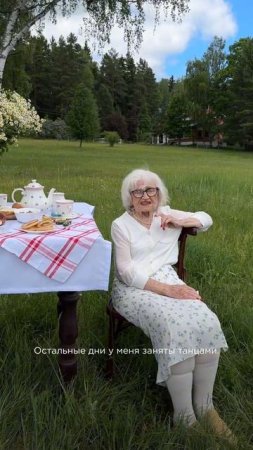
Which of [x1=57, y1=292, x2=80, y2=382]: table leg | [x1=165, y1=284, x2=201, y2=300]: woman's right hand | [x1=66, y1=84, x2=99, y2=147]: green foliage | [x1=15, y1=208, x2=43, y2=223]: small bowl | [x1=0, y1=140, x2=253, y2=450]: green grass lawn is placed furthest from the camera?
[x1=66, y1=84, x2=99, y2=147]: green foliage

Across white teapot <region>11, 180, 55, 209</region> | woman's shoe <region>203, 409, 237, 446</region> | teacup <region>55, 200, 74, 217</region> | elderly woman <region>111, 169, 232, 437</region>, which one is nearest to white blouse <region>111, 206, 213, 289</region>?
elderly woman <region>111, 169, 232, 437</region>

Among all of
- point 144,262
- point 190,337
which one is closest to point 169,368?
point 190,337

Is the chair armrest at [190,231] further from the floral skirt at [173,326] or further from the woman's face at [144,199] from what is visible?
the floral skirt at [173,326]

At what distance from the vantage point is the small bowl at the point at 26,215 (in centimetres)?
263

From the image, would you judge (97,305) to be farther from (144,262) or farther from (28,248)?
(28,248)

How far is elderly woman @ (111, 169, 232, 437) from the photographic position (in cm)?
222

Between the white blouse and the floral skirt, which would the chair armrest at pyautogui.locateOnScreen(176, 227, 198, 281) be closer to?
the white blouse

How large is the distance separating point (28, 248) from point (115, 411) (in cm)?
98

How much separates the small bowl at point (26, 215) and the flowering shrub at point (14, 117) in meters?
4.45

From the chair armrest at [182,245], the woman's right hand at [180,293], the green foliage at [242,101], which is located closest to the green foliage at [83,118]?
the green foliage at [242,101]

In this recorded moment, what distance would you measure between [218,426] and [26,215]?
1570mm

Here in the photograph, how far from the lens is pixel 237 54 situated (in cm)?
5762

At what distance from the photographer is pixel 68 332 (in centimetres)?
242

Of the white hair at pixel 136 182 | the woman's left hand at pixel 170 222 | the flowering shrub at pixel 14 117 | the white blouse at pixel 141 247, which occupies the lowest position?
the white blouse at pixel 141 247
